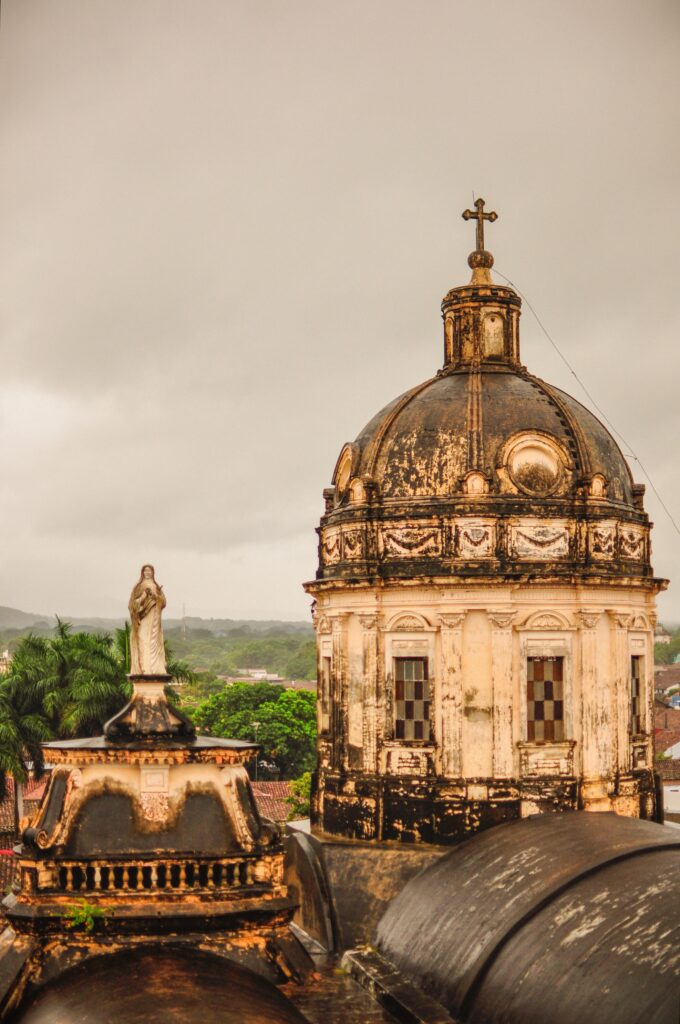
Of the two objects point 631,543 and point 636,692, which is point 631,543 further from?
point 636,692

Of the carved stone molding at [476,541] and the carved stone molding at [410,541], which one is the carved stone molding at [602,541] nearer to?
the carved stone molding at [476,541]

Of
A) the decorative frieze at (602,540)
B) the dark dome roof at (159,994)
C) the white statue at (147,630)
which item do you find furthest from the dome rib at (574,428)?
the dark dome roof at (159,994)

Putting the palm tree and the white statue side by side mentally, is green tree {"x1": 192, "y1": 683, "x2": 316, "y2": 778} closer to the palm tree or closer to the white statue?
the palm tree

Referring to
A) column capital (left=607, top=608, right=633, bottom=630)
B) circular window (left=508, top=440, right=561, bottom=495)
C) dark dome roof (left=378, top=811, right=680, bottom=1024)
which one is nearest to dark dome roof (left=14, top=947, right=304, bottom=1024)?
dark dome roof (left=378, top=811, right=680, bottom=1024)

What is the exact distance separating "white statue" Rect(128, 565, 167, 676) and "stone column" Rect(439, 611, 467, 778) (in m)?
5.02

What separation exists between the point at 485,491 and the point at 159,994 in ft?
33.6

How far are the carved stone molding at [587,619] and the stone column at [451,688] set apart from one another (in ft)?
6.38

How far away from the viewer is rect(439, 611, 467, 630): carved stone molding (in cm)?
2116

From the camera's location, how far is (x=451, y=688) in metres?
21.2

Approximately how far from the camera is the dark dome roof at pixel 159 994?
13367 mm

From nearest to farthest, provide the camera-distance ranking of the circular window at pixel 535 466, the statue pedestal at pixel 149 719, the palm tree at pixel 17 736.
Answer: the statue pedestal at pixel 149 719, the circular window at pixel 535 466, the palm tree at pixel 17 736

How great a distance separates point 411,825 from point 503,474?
19.2 ft

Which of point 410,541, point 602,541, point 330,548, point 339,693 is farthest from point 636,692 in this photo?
point 330,548

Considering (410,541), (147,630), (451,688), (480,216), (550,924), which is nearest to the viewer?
(550,924)
